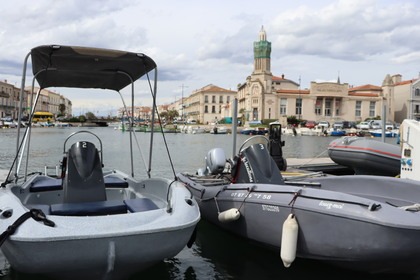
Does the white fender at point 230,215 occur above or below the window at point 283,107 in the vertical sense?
below

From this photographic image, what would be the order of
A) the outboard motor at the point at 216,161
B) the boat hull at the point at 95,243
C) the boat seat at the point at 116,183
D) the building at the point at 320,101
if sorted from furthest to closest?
the building at the point at 320,101 → the outboard motor at the point at 216,161 → the boat seat at the point at 116,183 → the boat hull at the point at 95,243

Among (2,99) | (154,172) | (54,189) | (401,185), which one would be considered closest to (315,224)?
(401,185)

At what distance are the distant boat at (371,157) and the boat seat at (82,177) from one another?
321 inches

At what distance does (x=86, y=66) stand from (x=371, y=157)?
8238 millimetres

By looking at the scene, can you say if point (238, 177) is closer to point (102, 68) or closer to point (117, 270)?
point (102, 68)

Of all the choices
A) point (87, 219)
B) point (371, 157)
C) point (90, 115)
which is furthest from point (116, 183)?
point (90, 115)

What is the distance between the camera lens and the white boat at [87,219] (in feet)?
13.0

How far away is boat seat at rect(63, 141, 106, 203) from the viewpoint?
5727mm

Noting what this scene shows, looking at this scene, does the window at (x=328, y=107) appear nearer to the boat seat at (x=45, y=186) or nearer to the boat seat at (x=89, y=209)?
the boat seat at (x=45, y=186)

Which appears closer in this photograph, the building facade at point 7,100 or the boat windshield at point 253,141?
the boat windshield at point 253,141

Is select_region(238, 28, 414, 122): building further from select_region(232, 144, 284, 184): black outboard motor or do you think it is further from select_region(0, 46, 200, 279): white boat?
select_region(0, 46, 200, 279): white boat

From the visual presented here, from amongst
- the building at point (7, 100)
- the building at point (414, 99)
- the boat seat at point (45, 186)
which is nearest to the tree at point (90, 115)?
the building at point (7, 100)

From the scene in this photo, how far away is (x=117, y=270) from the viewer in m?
4.28

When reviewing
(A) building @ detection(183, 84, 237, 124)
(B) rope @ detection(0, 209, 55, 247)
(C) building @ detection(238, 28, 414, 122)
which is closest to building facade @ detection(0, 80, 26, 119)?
(A) building @ detection(183, 84, 237, 124)
